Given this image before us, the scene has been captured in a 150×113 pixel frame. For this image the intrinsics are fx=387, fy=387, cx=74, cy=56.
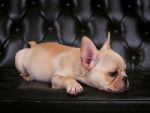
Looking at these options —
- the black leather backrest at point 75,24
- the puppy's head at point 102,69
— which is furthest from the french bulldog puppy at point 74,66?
the black leather backrest at point 75,24

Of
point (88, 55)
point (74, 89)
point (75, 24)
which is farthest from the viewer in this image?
point (75, 24)

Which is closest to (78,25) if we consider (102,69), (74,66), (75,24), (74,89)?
(75,24)

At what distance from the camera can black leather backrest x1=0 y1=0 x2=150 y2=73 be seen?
2004 millimetres

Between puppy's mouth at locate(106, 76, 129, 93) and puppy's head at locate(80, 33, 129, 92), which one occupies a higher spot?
puppy's head at locate(80, 33, 129, 92)

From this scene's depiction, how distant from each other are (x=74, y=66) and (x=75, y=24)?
1.38 feet

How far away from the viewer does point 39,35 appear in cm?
203

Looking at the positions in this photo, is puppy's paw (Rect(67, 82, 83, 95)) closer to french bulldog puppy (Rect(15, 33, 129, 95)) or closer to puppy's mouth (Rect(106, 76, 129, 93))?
french bulldog puppy (Rect(15, 33, 129, 95))

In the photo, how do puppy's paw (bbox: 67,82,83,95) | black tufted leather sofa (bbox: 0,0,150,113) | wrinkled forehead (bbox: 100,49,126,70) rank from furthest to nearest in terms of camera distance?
black tufted leather sofa (bbox: 0,0,150,113), wrinkled forehead (bbox: 100,49,126,70), puppy's paw (bbox: 67,82,83,95)

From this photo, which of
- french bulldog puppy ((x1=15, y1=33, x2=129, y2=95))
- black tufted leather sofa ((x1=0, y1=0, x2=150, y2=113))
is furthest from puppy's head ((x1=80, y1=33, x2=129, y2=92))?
black tufted leather sofa ((x1=0, y1=0, x2=150, y2=113))

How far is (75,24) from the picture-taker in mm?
2020

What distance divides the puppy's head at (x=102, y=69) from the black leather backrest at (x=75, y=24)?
43cm

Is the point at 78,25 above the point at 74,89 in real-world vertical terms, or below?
above

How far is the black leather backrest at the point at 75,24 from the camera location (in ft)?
6.57

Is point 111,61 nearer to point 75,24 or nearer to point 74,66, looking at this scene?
point 74,66
